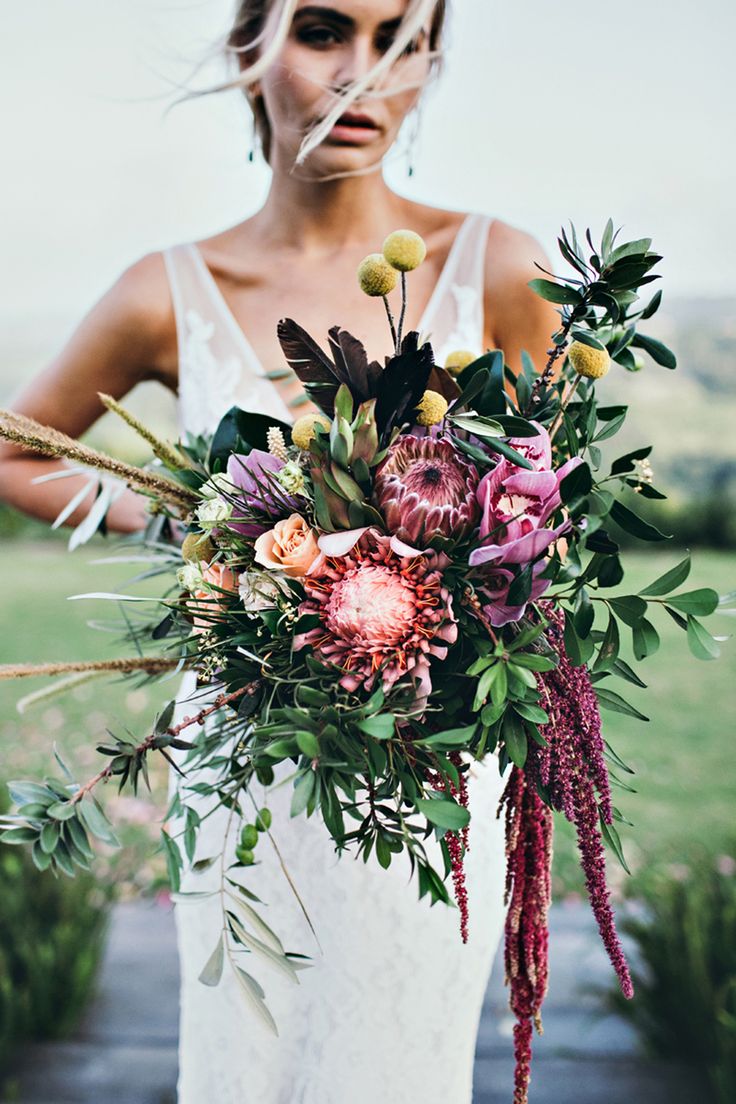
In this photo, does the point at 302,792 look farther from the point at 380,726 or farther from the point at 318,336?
the point at 318,336

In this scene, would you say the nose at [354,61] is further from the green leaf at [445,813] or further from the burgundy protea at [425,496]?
the green leaf at [445,813]

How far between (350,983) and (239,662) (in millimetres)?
527

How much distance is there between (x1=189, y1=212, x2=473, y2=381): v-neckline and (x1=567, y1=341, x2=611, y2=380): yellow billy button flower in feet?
1.72

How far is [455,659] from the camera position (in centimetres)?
71

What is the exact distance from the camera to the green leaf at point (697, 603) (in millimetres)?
721

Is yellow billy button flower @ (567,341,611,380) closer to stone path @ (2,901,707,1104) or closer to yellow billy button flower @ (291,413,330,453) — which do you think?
yellow billy button flower @ (291,413,330,453)

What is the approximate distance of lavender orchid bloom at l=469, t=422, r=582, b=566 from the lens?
25.7 inches

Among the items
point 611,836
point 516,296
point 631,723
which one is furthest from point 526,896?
point 631,723

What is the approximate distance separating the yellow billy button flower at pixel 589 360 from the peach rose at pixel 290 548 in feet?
0.79

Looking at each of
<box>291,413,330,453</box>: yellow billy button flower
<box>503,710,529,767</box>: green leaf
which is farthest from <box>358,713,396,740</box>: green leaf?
<box>291,413,330,453</box>: yellow billy button flower

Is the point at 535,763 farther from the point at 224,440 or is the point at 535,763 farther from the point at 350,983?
the point at 350,983

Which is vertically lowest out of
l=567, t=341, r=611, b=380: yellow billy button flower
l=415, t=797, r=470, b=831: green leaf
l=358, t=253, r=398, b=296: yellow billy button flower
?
l=415, t=797, r=470, b=831: green leaf

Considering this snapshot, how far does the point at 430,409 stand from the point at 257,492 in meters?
0.15

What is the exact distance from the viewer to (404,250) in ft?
2.33
